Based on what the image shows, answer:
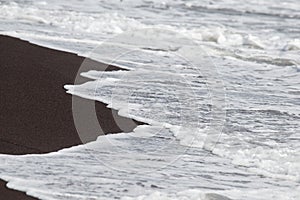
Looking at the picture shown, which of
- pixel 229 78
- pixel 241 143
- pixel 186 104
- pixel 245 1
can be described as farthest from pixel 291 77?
pixel 245 1

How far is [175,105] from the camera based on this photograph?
711 centimetres

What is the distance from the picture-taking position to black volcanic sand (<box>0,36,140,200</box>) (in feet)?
18.1

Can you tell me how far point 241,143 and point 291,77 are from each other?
331 cm

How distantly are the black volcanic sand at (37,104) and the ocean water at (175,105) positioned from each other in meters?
0.15

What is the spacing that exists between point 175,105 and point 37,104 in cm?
132

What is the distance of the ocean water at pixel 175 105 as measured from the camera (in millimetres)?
4961

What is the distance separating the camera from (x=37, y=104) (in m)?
6.43

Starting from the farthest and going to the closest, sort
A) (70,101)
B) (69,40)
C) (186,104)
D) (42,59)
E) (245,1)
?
(245,1) < (69,40) < (42,59) < (186,104) < (70,101)

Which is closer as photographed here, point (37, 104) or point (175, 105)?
point (37, 104)

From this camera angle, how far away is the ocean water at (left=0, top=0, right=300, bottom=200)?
4961 millimetres

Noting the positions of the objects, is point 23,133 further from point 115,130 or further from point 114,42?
point 114,42

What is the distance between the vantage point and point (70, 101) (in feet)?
22.0

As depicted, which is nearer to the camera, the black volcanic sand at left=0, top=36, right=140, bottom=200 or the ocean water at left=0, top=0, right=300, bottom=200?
the ocean water at left=0, top=0, right=300, bottom=200

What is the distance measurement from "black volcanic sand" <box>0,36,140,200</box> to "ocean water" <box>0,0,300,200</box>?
0.15m
